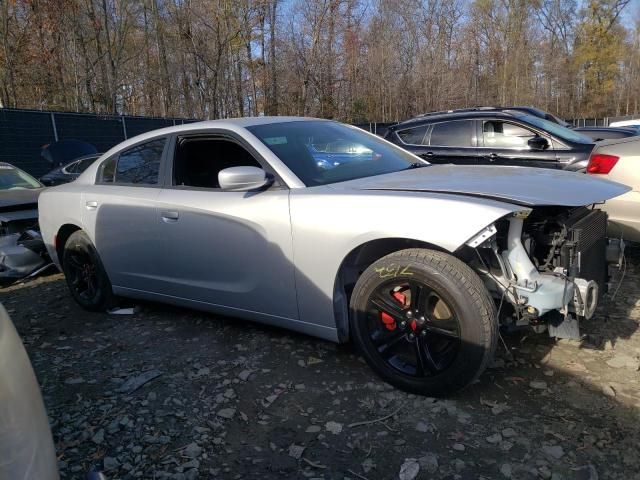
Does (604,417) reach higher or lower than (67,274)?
lower

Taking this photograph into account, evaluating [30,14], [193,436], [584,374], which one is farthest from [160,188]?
[30,14]

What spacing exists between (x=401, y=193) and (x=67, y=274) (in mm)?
3371

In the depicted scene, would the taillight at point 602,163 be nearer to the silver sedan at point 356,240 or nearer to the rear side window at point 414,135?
the silver sedan at point 356,240

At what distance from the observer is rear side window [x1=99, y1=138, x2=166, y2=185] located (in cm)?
396

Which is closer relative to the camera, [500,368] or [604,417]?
[604,417]

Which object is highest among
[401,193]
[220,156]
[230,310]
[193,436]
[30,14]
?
[30,14]

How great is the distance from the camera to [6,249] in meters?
5.64

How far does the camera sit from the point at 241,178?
3.04m

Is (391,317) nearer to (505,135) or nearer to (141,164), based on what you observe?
(141,164)

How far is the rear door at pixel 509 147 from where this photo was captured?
279 inches

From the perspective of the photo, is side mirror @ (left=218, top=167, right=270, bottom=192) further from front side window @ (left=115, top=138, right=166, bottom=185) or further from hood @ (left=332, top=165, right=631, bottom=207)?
front side window @ (left=115, top=138, right=166, bottom=185)

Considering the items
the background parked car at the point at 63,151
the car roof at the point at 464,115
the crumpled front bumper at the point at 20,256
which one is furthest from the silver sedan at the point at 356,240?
the car roof at the point at 464,115

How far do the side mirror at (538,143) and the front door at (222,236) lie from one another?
4.85 meters

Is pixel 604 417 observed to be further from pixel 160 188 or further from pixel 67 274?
pixel 67 274
